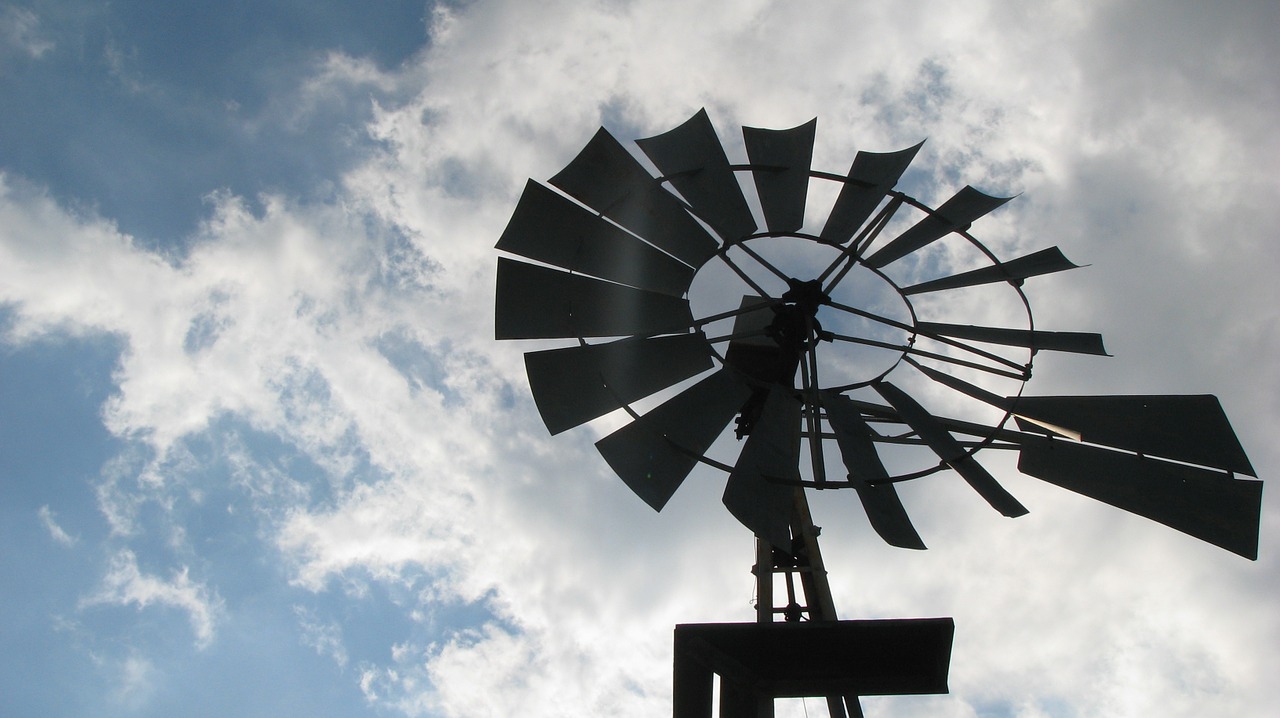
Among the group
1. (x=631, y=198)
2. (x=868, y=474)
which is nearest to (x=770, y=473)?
(x=868, y=474)

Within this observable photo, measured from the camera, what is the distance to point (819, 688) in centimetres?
375

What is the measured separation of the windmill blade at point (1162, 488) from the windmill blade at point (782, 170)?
1.77 m

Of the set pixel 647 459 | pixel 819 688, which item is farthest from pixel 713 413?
pixel 819 688

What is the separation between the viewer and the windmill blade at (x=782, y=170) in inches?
188

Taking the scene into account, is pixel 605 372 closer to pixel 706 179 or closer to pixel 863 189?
pixel 706 179

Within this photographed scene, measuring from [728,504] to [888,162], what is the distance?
2.47 meters

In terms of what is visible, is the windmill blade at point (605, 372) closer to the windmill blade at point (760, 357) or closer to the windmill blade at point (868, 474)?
A: the windmill blade at point (760, 357)

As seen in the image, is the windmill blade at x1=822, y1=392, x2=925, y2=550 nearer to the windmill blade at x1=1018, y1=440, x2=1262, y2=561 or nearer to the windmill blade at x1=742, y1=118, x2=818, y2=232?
the windmill blade at x1=1018, y1=440, x2=1262, y2=561

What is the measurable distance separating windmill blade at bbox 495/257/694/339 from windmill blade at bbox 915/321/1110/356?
1.54 metres

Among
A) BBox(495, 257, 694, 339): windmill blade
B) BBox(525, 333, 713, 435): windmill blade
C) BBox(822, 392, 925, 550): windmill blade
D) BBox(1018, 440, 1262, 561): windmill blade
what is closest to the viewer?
BBox(822, 392, 925, 550): windmill blade

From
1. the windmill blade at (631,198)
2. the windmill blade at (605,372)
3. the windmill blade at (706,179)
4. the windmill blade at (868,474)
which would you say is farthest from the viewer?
the windmill blade at (706,179)

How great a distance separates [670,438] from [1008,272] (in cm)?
227

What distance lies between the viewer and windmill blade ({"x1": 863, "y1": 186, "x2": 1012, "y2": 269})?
4.86 m

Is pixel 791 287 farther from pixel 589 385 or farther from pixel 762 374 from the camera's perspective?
pixel 589 385
